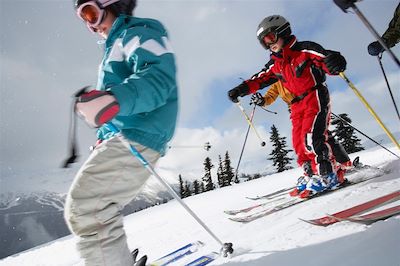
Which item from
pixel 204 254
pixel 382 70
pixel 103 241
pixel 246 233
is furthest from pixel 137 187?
pixel 382 70

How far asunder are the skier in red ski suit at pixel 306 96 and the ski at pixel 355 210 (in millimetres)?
1114

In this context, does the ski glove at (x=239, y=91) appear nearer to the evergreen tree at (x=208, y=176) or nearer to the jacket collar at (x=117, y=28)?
the jacket collar at (x=117, y=28)

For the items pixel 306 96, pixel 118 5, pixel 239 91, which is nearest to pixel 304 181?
pixel 306 96

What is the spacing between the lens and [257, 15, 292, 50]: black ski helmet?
458 centimetres

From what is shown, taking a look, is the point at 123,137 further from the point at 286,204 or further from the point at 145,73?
the point at 286,204

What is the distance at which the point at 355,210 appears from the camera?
272cm

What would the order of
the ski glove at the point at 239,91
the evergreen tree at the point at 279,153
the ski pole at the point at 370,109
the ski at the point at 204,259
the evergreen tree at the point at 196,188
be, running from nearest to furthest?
the ski at the point at 204,259
the ski pole at the point at 370,109
the ski glove at the point at 239,91
the evergreen tree at the point at 279,153
the evergreen tree at the point at 196,188

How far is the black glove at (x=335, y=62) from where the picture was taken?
3697mm

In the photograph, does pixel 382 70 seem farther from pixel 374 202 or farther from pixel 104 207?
pixel 104 207

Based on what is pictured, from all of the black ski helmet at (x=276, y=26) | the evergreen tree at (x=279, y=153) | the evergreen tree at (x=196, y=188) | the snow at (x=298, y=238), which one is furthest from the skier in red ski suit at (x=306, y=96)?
the evergreen tree at (x=196, y=188)

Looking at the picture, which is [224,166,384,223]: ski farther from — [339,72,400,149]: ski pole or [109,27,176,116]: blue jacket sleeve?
[109,27,176,116]: blue jacket sleeve

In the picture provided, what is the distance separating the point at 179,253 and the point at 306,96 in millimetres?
3092

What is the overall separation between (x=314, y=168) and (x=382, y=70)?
1.81 meters

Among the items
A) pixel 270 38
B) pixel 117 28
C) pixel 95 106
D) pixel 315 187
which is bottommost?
pixel 315 187
